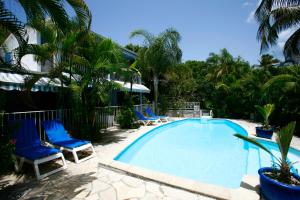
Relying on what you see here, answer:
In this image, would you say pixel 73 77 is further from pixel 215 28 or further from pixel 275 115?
pixel 275 115

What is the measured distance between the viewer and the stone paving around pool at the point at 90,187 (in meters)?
4.74

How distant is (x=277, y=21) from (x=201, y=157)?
37.8 ft

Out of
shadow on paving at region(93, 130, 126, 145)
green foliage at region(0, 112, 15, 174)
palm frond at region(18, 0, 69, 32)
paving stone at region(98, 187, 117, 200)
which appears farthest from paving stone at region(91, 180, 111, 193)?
palm frond at region(18, 0, 69, 32)

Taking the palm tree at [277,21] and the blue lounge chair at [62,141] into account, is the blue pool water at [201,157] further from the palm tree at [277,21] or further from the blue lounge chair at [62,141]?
the palm tree at [277,21]

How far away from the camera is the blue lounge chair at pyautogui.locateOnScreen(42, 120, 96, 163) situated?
7.17 m

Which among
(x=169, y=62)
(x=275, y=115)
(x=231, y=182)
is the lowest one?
(x=231, y=182)

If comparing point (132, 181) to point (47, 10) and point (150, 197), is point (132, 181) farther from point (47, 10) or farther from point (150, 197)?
point (47, 10)

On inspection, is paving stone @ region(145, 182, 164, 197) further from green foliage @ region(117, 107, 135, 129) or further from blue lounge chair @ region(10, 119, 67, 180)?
green foliage @ region(117, 107, 135, 129)

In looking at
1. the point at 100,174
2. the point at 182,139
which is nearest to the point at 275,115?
the point at 182,139

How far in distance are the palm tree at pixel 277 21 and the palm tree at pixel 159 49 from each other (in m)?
9.39

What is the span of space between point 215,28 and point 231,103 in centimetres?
961

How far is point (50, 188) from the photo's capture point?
16.9 ft

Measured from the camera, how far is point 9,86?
828 centimetres

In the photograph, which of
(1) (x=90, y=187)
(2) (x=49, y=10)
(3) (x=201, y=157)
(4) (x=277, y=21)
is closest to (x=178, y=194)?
(1) (x=90, y=187)
